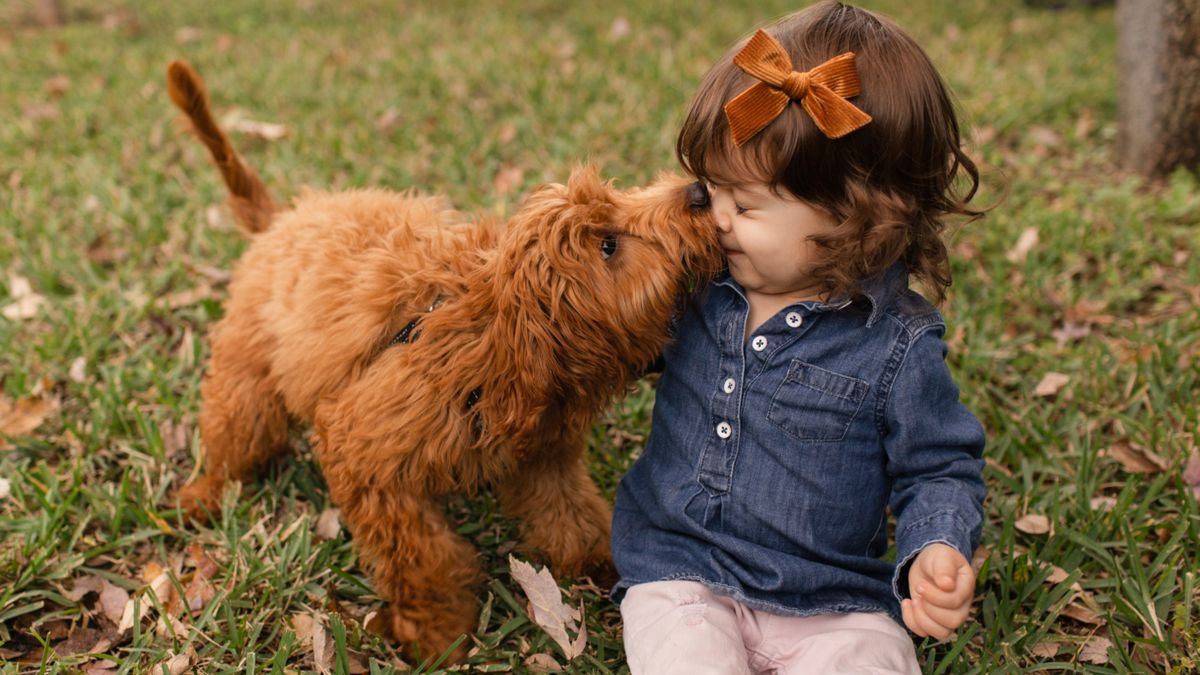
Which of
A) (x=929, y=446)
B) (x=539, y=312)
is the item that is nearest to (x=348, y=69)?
(x=539, y=312)

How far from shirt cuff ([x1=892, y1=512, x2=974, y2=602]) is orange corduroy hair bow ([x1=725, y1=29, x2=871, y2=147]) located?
3.02 feet

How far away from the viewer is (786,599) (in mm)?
2393

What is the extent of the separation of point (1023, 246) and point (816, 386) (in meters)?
2.67

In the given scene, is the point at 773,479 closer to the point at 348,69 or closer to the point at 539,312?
the point at 539,312

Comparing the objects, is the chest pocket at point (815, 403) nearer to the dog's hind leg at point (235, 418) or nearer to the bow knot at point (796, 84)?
the bow knot at point (796, 84)

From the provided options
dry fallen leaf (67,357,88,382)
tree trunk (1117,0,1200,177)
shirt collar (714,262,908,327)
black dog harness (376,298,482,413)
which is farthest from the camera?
tree trunk (1117,0,1200,177)

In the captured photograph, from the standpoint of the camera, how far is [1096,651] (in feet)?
8.64

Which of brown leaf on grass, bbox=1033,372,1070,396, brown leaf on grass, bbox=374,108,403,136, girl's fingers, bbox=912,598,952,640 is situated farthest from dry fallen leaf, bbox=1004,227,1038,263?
brown leaf on grass, bbox=374,108,403,136

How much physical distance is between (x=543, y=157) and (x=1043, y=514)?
338 centimetres

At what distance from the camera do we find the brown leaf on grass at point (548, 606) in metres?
A: 2.66

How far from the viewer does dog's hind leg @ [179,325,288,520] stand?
301 centimetres

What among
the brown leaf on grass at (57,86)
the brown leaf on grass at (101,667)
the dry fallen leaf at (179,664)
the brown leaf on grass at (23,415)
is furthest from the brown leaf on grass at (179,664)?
the brown leaf on grass at (57,86)

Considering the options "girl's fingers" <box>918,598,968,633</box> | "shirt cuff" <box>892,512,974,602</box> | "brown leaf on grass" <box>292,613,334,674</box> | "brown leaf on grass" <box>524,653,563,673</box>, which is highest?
"shirt cuff" <box>892,512,974,602</box>

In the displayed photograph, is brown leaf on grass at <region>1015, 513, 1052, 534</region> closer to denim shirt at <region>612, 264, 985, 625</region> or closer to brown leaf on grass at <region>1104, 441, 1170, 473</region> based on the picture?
brown leaf on grass at <region>1104, 441, 1170, 473</region>
